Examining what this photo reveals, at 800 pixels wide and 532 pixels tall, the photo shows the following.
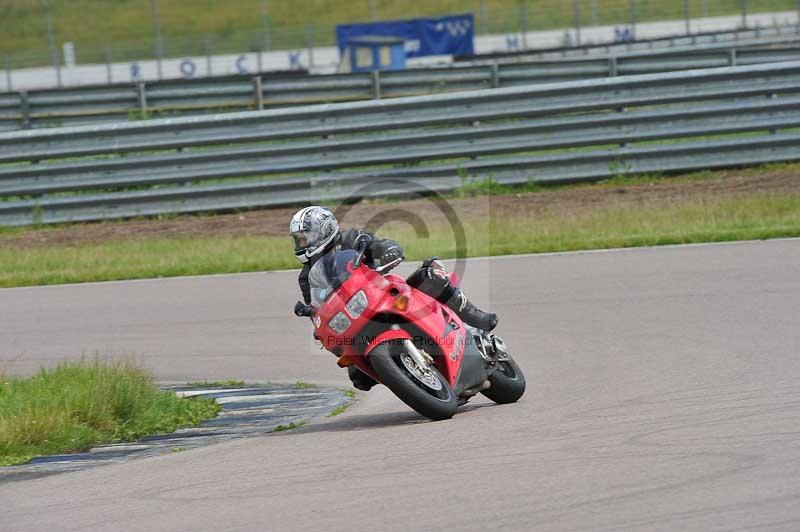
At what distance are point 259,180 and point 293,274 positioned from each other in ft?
15.3

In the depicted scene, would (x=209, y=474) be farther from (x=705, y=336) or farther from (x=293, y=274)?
(x=293, y=274)

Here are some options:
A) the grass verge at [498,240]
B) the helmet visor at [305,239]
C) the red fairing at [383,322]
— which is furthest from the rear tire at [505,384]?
the grass verge at [498,240]

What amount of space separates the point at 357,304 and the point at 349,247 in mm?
364

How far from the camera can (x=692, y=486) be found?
5.20 metres

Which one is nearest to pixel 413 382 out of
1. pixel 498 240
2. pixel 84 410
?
pixel 84 410

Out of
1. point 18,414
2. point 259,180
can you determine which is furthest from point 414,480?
point 259,180

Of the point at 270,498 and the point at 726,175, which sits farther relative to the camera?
the point at 726,175

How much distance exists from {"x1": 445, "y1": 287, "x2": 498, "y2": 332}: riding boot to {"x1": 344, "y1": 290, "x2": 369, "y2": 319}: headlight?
87 centimetres

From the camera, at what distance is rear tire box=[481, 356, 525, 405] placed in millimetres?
7711

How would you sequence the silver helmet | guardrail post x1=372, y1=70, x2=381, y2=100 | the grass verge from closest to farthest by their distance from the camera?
1. the silver helmet
2. the grass verge
3. guardrail post x1=372, y1=70, x2=381, y2=100

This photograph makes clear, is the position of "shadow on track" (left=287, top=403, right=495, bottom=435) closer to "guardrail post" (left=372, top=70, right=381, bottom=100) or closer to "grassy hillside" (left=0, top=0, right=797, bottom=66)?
"guardrail post" (left=372, top=70, right=381, bottom=100)

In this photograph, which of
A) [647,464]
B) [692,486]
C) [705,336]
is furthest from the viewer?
[705,336]

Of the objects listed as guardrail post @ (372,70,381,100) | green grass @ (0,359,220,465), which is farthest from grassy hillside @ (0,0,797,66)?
green grass @ (0,359,220,465)

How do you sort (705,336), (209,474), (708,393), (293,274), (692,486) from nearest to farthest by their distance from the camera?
(692,486) < (209,474) < (708,393) < (705,336) < (293,274)
